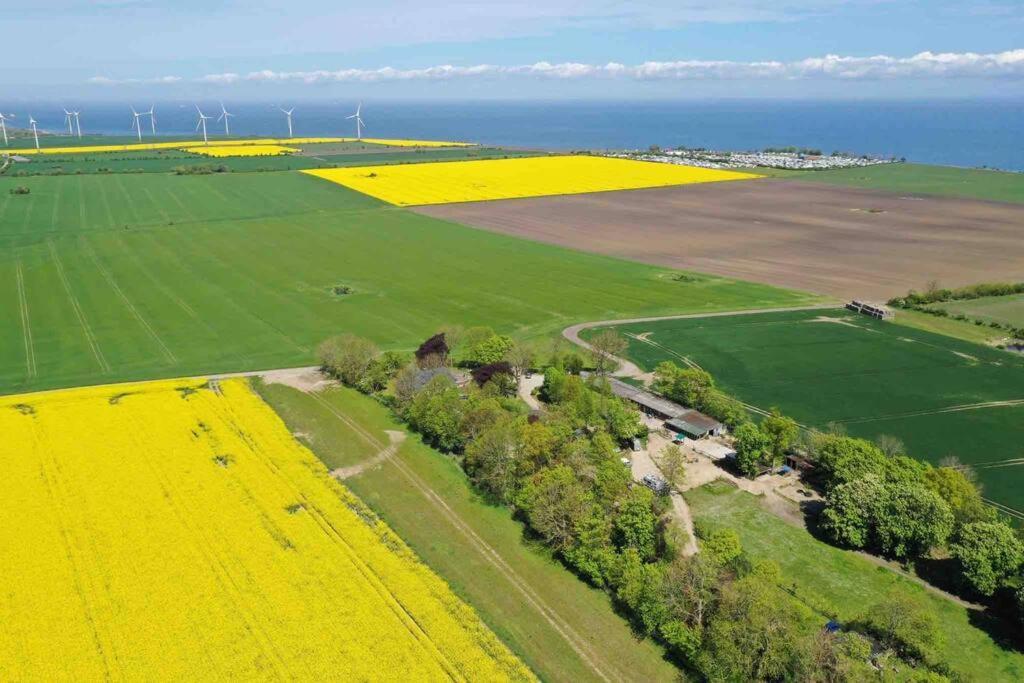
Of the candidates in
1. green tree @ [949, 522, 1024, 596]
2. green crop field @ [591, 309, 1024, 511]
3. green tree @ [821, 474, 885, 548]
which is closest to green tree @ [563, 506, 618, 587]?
green tree @ [821, 474, 885, 548]

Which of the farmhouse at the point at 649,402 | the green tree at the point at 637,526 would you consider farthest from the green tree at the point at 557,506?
the farmhouse at the point at 649,402

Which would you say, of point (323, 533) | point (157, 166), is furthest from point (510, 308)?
point (157, 166)

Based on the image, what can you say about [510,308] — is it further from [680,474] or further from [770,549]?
[770,549]

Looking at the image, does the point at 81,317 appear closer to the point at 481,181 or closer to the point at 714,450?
the point at 714,450

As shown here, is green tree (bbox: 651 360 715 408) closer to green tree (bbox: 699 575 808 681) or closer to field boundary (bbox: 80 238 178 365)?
green tree (bbox: 699 575 808 681)

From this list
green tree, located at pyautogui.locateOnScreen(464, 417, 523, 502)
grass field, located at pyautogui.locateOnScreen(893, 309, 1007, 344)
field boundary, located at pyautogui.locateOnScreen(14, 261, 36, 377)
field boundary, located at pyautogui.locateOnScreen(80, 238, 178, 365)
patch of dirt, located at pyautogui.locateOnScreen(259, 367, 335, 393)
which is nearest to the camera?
green tree, located at pyautogui.locateOnScreen(464, 417, 523, 502)

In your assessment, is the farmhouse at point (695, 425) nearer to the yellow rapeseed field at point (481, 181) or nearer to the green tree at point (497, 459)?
the green tree at point (497, 459)

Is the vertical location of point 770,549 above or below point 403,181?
below
